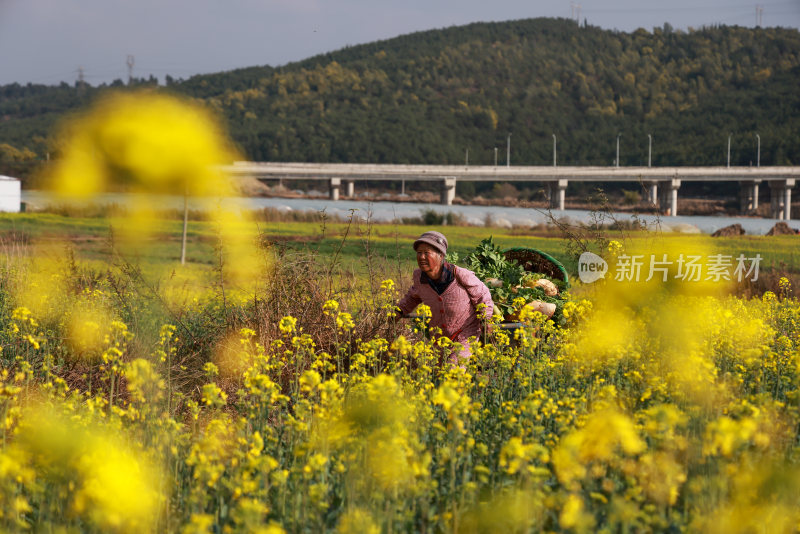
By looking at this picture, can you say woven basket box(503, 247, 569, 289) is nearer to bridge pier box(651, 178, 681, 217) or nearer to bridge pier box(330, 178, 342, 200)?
bridge pier box(330, 178, 342, 200)

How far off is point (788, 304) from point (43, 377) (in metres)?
6.94

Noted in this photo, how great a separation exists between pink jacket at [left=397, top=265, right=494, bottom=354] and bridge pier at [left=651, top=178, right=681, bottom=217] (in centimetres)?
6959

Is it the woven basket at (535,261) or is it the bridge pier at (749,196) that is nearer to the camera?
the woven basket at (535,261)

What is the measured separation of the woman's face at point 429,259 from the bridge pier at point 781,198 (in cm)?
7692

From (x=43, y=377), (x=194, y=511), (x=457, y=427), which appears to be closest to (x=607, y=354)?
(x=457, y=427)

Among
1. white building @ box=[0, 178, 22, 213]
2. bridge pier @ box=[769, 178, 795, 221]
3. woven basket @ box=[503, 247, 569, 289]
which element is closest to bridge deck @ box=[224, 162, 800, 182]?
bridge pier @ box=[769, 178, 795, 221]

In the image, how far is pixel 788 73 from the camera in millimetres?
112750

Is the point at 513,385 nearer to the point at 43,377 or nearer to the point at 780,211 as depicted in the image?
the point at 43,377

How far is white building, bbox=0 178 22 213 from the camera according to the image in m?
40.5

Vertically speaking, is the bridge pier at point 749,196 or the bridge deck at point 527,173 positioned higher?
the bridge deck at point 527,173

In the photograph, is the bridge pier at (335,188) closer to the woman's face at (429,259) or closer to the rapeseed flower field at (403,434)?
the rapeseed flower field at (403,434)

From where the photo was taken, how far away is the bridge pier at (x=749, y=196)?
78312 mm
